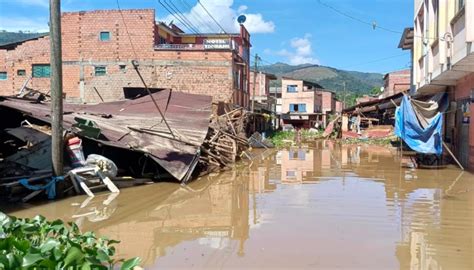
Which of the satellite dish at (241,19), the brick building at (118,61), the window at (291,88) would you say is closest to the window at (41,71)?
the brick building at (118,61)

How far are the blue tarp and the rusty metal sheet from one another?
716cm

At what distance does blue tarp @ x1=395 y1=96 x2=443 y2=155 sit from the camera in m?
16.6

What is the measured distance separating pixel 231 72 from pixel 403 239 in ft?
78.8

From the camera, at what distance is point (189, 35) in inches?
1630

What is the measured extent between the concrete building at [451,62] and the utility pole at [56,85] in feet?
32.4

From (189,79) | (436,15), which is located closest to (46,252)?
(436,15)

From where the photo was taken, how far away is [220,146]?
60.4 ft

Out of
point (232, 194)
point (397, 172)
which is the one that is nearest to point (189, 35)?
point (397, 172)

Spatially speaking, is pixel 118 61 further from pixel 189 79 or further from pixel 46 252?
pixel 46 252

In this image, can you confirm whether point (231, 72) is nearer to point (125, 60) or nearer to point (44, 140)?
point (125, 60)

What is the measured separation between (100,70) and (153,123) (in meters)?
17.7

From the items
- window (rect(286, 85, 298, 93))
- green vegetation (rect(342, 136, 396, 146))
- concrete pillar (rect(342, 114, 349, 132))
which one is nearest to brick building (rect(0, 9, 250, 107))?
green vegetation (rect(342, 136, 396, 146))

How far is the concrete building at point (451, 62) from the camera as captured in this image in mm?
13031

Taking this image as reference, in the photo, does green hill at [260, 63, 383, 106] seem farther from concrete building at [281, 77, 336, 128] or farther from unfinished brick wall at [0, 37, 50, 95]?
unfinished brick wall at [0, 37, 50, 95]
